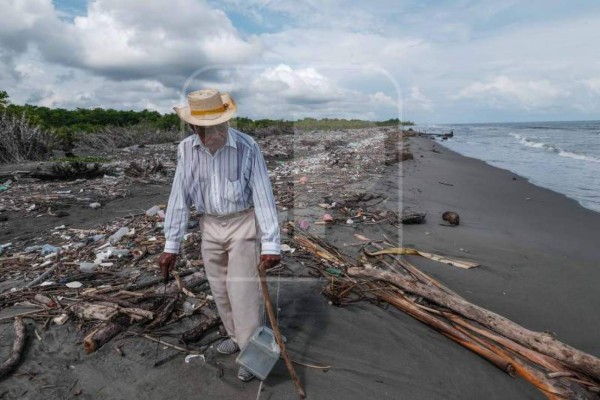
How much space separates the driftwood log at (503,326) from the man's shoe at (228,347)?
153 centimetres

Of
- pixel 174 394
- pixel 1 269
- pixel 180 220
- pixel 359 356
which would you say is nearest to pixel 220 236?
pixel 180 220

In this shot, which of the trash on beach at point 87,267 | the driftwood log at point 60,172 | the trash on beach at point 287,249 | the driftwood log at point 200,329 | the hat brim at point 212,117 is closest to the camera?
the hat brim at point 212,117

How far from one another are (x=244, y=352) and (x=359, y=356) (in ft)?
3.21

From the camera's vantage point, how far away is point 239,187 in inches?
104

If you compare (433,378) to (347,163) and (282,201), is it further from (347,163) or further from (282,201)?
(347,163)

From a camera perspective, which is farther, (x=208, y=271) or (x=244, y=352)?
(x=208, y=271)

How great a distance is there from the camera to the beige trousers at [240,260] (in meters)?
2.70

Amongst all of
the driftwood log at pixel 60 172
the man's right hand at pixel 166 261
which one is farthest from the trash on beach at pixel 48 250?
the driftwood log at pixel 60 172

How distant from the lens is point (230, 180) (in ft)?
8.57

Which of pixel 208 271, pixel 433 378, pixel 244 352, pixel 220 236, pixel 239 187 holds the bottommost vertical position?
pixel 433 378

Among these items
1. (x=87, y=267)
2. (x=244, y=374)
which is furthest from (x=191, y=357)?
(x=87, y=267)

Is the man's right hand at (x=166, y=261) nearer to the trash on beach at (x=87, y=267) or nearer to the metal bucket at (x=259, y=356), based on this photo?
the metal bucket at (x=259, y=356)

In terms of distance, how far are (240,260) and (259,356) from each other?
2.25 feet

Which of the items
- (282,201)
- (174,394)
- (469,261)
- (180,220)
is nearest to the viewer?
(174,394)
